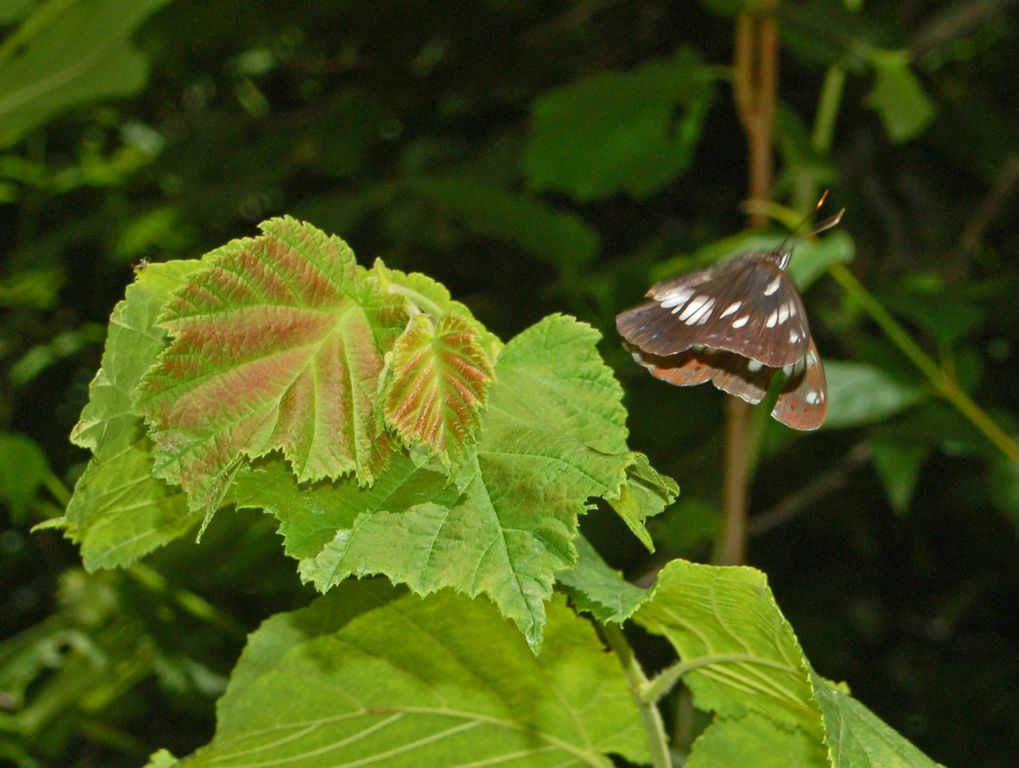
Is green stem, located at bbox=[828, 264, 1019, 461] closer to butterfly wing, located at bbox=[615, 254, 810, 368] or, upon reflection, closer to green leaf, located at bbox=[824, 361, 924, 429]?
green leaf, located at bbox=[824, 361, 924, 429]

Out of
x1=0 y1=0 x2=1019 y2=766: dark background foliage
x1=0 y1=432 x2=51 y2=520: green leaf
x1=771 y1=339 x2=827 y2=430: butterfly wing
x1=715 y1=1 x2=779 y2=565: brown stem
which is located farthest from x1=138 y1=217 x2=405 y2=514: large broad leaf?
x1=715 y1=1 x2=779 y2=565: brown stem

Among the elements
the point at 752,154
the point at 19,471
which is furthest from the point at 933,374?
the point at 19,471

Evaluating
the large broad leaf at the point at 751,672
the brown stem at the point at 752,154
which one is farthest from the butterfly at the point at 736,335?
the brown stem at the point at 752,154

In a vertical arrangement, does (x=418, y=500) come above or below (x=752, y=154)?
above

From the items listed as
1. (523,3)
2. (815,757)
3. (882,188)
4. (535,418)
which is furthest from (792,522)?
(535,418)

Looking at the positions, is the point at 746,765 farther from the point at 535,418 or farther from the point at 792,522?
the point at 792,522

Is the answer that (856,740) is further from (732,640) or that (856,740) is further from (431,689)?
(431,689)

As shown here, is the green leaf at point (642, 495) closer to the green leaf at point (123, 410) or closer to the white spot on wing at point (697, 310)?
the white spot on wing at point (697, 310)
